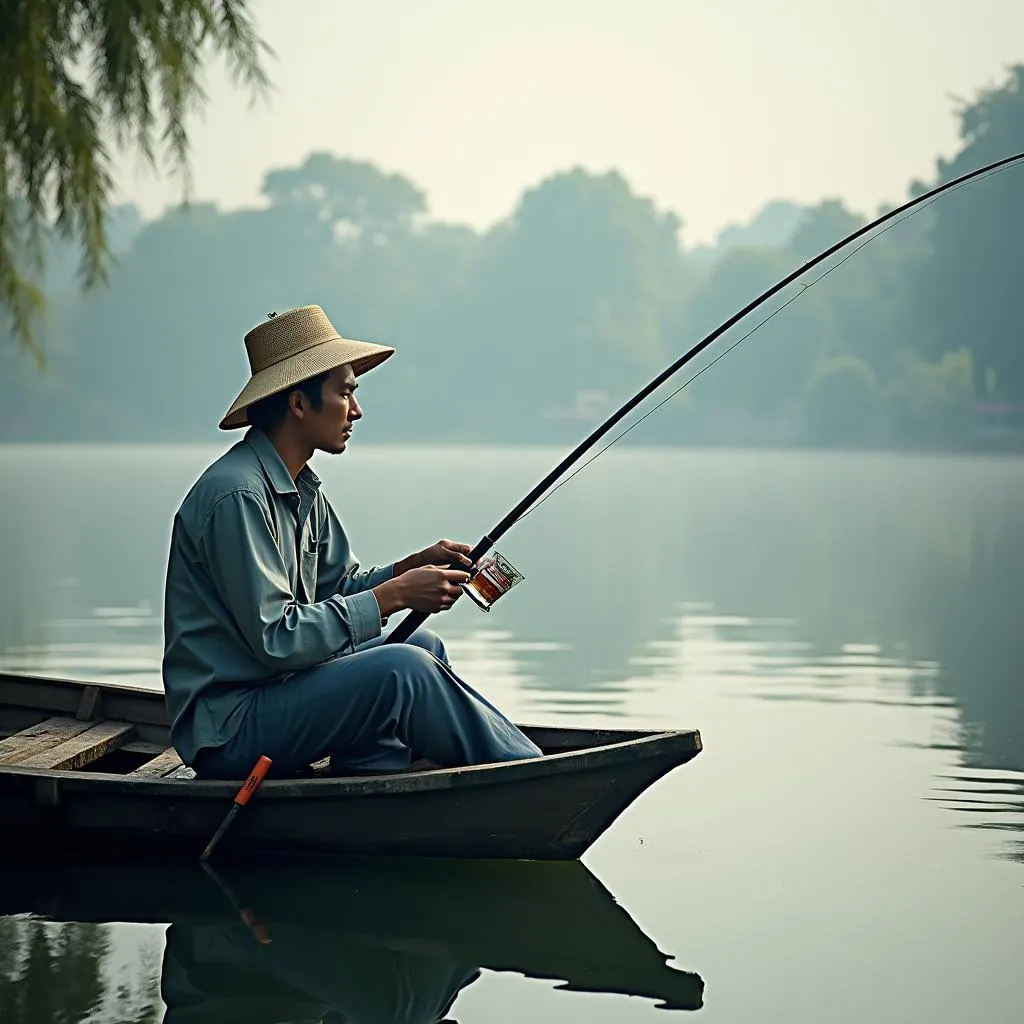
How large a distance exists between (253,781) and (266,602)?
0.41m

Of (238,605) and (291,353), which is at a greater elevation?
(291,353)

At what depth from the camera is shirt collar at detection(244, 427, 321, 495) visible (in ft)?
13.9

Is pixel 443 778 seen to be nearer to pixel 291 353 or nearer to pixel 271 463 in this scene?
pixel 271 463

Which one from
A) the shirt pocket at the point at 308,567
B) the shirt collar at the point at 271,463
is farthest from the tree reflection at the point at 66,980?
the shirt collar at the point at 271,463

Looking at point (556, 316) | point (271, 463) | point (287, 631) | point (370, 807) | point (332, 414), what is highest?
point (556, 316)

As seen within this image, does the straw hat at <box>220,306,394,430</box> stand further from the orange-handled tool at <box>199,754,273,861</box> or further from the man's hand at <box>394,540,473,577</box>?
the orange-handled tool at <box>199,754,273,861</box>

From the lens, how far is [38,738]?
16.5ft

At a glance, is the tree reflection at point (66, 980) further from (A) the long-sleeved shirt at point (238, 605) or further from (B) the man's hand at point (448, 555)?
(B) the man's hand at point (448, 555)

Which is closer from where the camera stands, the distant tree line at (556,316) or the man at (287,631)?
the man at (287,631)

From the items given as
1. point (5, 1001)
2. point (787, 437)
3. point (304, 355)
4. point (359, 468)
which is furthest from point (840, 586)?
point (787, 437)

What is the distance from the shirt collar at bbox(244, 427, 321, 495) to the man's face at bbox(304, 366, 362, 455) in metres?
0.10

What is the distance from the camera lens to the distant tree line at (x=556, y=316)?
6134 centimetres

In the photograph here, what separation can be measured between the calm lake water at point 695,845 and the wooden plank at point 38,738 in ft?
1.87

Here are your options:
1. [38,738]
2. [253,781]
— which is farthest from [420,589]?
[38,738]
